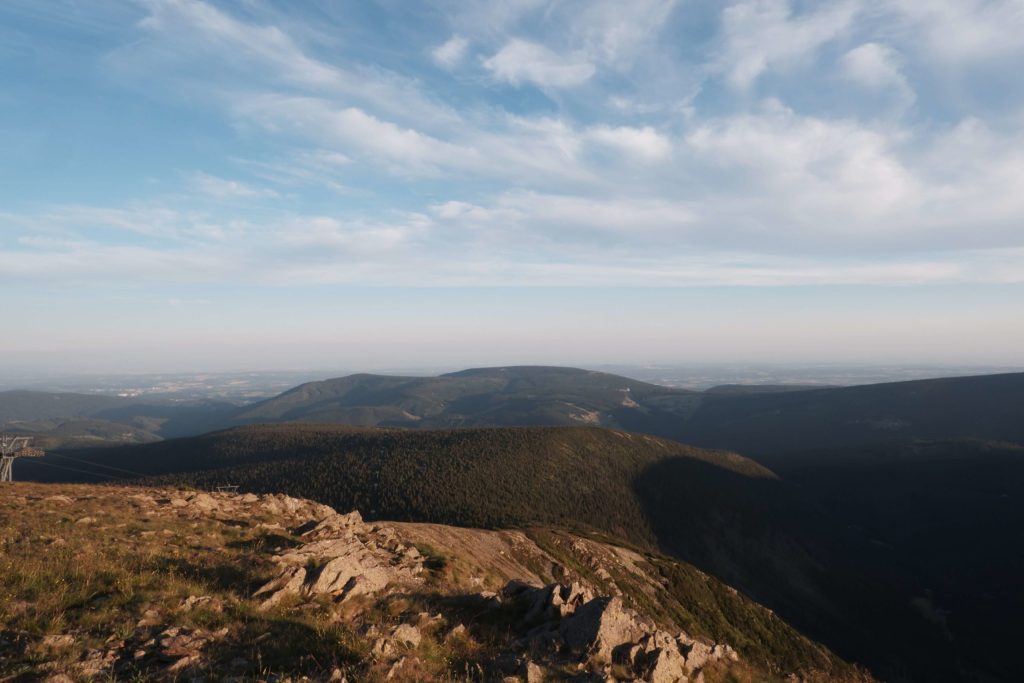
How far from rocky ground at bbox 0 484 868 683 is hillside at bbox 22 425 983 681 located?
90.5 m

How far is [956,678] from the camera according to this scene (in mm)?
106438

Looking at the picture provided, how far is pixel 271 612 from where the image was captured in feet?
55.1

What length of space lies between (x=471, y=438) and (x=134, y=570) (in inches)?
7108

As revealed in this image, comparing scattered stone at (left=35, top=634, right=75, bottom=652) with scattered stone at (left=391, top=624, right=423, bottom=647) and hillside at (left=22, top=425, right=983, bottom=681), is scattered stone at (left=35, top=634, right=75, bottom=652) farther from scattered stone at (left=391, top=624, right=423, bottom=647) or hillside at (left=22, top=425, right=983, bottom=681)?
hillside at (left=22, top=425, right=983, bottom=681)

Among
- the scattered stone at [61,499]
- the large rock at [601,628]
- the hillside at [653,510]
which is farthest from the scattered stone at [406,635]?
the hillside at [653,510]

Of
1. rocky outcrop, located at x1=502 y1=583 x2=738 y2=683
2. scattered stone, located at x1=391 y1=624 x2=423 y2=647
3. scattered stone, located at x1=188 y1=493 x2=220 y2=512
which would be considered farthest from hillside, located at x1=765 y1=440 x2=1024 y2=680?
scattered stone, located at x1=188 y1=493 x2=220 y2=512

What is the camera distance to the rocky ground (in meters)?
13.0

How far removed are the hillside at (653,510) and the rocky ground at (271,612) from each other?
90.5 meters

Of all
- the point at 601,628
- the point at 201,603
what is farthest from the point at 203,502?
the point at 601,628

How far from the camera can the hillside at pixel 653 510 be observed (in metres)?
121

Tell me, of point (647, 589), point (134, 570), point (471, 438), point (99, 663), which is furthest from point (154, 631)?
point (471, 438)

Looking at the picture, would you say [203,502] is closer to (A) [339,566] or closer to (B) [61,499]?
(B) [61,499]

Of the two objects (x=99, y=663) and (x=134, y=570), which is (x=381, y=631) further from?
(x=134, y=570)

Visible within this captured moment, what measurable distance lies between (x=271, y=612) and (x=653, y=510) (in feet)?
548
